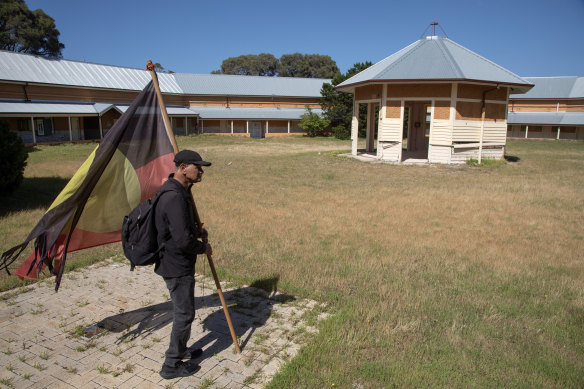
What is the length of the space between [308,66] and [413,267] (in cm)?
7955

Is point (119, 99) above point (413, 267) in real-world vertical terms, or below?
above

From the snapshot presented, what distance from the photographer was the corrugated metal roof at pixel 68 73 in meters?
30.1

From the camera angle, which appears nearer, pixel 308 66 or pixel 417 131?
pixel 417 131

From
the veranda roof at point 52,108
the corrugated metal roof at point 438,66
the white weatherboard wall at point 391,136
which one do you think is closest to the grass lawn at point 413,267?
the white weatherboard wall at point 391,136

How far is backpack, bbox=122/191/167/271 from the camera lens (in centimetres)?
346

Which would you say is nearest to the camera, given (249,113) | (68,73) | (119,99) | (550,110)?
(68,73)

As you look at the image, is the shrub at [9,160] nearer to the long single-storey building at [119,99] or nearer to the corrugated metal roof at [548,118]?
the long single-storey building at [119,99]

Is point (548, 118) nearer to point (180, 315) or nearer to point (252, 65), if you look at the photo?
point (180, 315)

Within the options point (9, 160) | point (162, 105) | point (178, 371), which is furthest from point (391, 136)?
point (178, 371)

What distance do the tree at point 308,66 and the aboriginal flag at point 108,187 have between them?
76.0 meters

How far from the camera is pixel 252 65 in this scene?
83.8m

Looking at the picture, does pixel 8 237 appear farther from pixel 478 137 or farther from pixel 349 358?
pixel 478 137

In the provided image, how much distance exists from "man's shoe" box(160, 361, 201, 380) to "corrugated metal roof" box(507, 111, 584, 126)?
44456 mm

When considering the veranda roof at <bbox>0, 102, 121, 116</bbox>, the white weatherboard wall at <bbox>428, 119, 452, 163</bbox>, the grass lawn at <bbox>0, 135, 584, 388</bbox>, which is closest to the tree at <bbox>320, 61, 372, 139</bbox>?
the white weatherboard wall at <bbox>428, 119, 452, 163</bbox>
